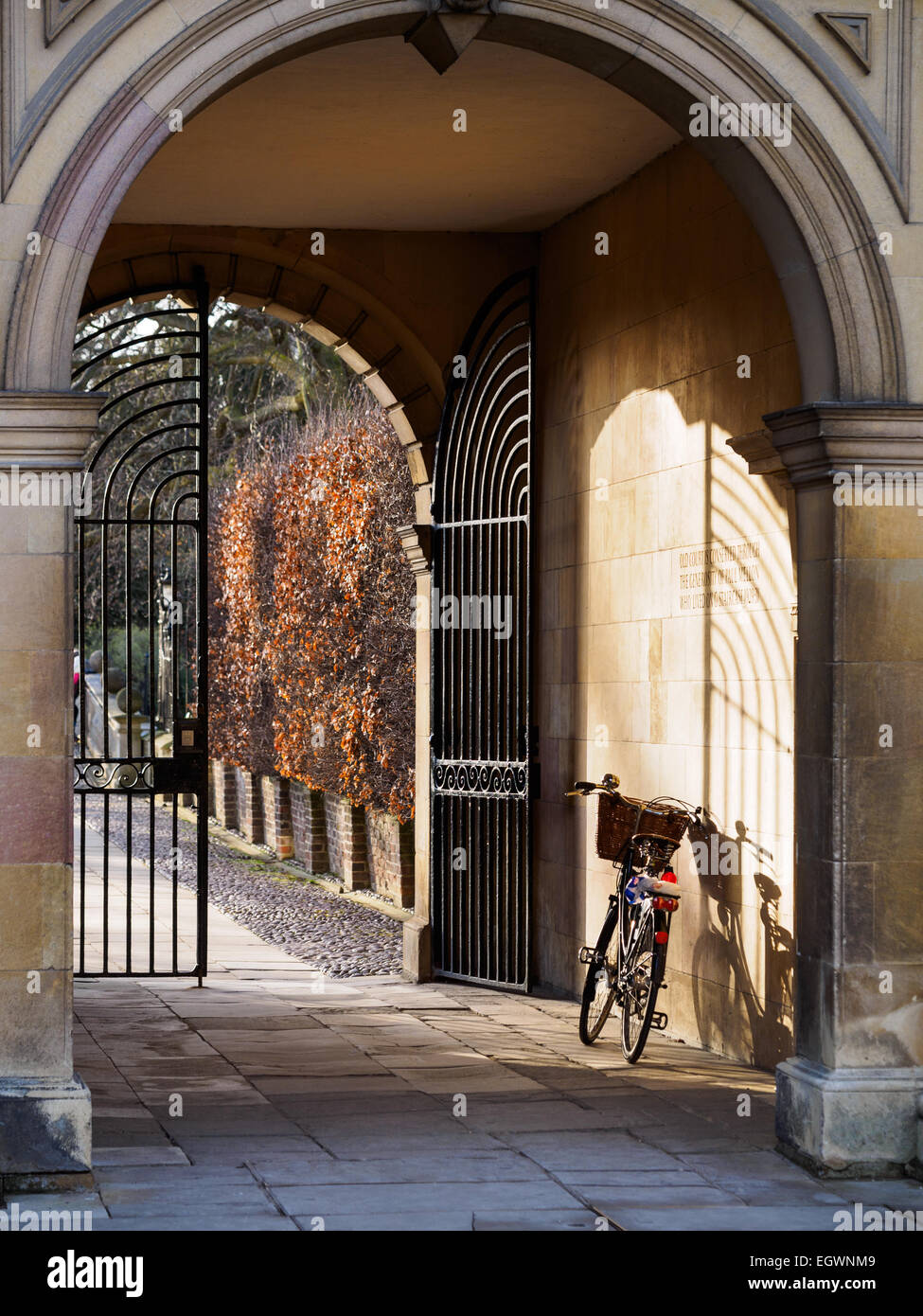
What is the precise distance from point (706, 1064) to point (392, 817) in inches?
255

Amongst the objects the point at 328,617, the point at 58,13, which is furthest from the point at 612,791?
the point at 328,617

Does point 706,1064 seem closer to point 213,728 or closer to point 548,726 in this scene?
point 548,726

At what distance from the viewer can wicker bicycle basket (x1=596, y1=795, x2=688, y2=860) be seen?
7.47 meters

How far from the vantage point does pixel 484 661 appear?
10.0 meters

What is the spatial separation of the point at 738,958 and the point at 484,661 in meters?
3.16

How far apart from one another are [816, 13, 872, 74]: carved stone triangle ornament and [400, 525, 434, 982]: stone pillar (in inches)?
191

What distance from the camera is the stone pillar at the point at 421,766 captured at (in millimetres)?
10133

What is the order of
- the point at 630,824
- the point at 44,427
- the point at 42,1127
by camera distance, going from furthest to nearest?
the point at 630,824 < the point at 44,427 < the point at 42,1127

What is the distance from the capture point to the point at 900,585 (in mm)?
5656

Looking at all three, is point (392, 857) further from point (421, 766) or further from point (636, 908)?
point (636, 908)

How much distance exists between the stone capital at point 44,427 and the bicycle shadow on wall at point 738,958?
3.33m

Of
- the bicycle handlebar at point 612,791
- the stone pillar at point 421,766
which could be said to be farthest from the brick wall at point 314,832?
the bicycle handlebar at point 612,791

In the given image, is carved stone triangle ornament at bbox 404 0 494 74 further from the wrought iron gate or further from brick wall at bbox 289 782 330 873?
brick wall at bbox 289 782 330 873

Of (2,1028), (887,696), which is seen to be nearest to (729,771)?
(887,696)
